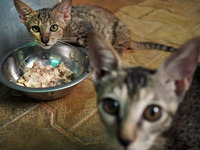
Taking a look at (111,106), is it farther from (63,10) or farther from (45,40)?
(63,10)

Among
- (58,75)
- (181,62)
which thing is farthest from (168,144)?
(58,75)

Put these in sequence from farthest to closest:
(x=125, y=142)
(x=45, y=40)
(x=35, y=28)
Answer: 1. (x=35, y=28)
2. (x=45, y=40)
3. (x=125, y=142)

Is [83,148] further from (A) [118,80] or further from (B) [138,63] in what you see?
(B) [138,63]

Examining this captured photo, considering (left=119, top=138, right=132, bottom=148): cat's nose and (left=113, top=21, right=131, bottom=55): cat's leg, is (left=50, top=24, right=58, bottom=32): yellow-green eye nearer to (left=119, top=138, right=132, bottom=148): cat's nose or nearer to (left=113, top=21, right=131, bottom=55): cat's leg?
(left=113, top=21, right=131, bottom=55): cat's leg

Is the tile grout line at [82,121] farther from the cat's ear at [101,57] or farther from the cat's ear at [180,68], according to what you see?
the cat's ear at [180,68]

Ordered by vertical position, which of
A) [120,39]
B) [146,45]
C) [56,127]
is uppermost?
[120,39]

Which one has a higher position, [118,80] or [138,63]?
[118,80]

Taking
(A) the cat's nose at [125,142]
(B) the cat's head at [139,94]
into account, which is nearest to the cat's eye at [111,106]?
(B) the cat's head at [139,94]

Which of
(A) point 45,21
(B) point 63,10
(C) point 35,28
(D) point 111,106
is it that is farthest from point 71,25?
(D) point 111,106
